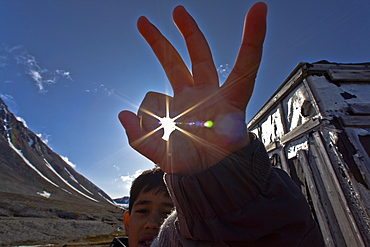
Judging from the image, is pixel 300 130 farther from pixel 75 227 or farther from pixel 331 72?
pixel 75 227

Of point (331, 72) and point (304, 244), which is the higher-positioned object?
point (331, 72)

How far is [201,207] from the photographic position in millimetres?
868

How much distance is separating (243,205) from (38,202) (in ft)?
111

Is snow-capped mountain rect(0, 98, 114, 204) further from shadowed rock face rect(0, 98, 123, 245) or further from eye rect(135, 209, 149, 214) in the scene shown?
eye rect(135, 209, 149, 214)

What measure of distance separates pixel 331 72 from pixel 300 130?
4.39ft

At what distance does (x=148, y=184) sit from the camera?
2.67 m

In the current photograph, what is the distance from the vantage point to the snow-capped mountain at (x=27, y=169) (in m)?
40.3

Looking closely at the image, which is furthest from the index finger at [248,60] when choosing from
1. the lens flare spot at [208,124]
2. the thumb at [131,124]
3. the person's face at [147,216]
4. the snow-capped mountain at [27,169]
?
the snow-capped mountain at [27,169]

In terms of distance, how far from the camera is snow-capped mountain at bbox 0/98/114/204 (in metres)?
40.3

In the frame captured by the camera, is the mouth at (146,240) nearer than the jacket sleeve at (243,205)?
No

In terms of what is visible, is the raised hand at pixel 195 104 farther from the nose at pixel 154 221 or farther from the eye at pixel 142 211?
the eye at pixel 142 211

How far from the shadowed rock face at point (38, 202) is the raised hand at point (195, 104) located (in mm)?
13321

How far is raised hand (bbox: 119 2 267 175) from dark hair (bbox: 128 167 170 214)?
63.8 inches

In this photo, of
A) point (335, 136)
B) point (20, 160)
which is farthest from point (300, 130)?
point (20, 160)
